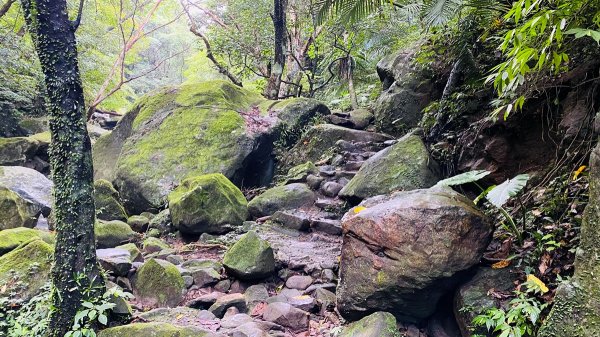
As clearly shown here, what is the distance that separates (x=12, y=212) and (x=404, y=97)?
721cm

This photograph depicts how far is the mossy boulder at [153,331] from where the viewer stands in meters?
3.24

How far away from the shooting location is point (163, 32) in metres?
29.3

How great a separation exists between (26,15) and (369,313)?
12.5 ft

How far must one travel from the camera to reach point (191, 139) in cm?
841

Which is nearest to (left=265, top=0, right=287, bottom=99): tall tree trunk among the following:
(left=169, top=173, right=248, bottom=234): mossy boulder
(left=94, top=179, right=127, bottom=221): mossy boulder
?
(left=169, top=173, right=248, bottom=234): mossy boulder

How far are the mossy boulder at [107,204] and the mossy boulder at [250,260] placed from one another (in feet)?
10.6

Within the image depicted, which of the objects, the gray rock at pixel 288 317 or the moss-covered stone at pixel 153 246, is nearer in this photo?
the gray rock at pixel 288 317

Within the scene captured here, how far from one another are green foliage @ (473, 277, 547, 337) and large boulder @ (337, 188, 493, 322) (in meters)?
0.43

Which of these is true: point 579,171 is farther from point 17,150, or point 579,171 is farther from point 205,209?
point 17,150

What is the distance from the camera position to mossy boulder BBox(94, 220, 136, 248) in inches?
211

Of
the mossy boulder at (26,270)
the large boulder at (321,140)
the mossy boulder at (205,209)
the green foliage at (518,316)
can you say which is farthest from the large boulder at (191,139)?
the green foliage at (518,316)

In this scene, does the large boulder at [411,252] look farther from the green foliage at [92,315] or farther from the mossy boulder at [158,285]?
the green foliage at [92,315]

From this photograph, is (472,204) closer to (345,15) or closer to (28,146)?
(345,15)

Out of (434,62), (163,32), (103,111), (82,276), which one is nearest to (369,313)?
(82,276)
